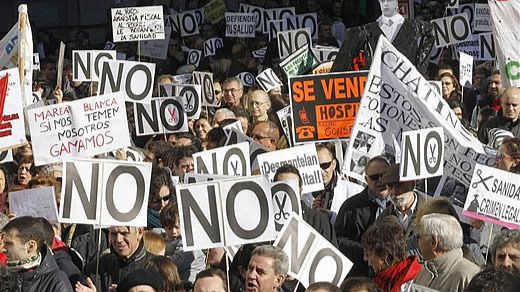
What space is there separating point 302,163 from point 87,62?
607cm

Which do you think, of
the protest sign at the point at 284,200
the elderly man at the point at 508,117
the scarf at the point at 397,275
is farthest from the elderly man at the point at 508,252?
the elderly man at the point at 508,117

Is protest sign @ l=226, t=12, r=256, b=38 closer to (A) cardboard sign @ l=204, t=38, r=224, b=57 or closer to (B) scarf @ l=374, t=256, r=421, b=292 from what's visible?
(A) cardboard sign @ l=204, t=38, r=224, b=57

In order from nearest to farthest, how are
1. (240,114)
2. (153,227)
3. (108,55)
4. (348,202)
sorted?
1. (348,202)
2. (153,227)
3. (240,114)
4. (108,55)

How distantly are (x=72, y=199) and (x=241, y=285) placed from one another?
1.36m

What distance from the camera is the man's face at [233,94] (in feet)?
55.4

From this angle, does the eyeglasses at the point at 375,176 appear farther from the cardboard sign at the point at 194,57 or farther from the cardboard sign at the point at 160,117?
the cardboard sign at the point at 194,57

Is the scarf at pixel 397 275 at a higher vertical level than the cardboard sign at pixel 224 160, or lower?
lower

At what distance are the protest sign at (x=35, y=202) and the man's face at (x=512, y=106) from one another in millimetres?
4921

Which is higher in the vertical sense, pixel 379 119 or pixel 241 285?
pixel 379 119

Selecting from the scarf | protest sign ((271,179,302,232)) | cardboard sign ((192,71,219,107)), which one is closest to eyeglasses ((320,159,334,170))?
protest sign ((271,179,302,232))

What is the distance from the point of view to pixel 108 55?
1712cm

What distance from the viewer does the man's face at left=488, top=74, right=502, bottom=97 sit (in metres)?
16.1

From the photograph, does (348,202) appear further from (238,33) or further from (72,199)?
(238,33)

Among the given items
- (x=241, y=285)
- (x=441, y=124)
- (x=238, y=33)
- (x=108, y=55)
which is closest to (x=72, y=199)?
(x=241, y=285)
